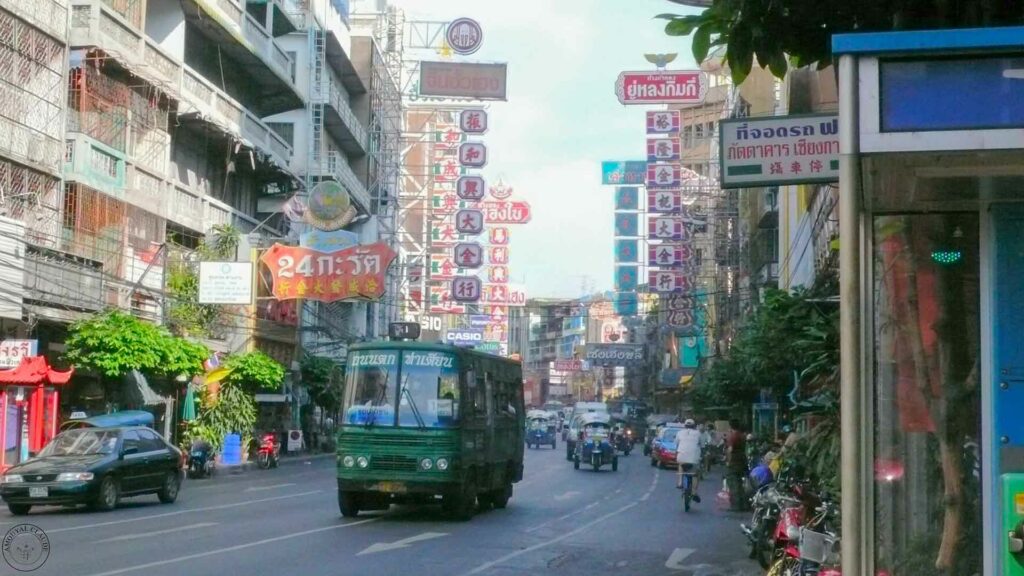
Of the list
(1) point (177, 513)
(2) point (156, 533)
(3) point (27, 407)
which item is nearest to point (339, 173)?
(3) point (27, 407)

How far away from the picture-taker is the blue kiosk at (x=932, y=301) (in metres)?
5.17

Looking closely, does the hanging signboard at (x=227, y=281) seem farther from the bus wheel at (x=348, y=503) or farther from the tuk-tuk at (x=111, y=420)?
the bus wheel at (x=348, y=503)

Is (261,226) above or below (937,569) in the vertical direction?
above

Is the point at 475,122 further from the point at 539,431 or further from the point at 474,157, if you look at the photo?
the point at 539,431

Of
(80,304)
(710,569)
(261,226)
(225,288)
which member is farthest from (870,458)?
(261,226)

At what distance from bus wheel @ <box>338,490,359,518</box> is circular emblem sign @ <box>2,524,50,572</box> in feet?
19.1

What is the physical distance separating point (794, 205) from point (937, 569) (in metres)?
35.3

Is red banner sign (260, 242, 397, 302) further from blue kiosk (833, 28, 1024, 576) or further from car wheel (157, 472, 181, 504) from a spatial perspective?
blue kiosk (833, 28, 1024, 576)

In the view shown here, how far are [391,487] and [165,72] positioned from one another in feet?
71.8

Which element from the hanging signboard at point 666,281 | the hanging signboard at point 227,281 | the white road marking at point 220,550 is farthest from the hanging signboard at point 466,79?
the white road marking at point 220,550

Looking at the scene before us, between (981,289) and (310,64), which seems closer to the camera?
(981,289)

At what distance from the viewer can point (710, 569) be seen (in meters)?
15.5

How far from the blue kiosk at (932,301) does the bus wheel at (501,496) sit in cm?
1825

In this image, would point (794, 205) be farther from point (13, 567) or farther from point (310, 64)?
point (13, 567)
